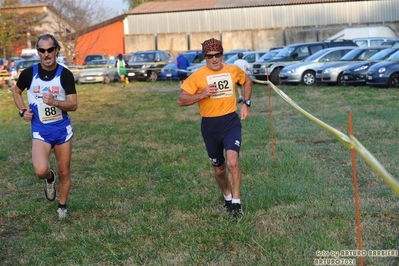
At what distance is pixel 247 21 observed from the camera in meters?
59.0

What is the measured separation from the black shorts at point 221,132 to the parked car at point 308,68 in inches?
777

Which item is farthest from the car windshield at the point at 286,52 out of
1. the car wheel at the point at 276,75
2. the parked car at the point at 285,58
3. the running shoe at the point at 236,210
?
the running shoe at the point at 236,210

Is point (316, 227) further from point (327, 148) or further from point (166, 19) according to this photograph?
point (166, 19)

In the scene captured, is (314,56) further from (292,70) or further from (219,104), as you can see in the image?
(219,104)

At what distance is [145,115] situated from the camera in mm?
18672

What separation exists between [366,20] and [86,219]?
170 ft

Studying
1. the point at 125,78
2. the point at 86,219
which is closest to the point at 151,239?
the point at 86,219

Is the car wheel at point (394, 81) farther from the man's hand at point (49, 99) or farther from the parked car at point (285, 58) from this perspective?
the man's hand at point (49, 99)

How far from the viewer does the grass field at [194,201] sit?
586cm

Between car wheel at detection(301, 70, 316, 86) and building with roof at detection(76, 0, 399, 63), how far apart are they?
27.7 meters

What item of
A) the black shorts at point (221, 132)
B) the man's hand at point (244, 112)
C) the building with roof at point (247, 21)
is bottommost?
the black shorts at point (221, 132)

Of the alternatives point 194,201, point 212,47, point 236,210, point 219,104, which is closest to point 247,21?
point 194,201

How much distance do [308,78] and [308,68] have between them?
0.39 meters

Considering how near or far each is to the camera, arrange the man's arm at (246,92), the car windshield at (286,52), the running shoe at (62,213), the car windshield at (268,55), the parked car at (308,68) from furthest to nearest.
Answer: the car windshield at (268,55)
the car windshield at (286,52)
the parked car at (308,68)
the running shoe at (62,213)
the man's arm at (246,92)
